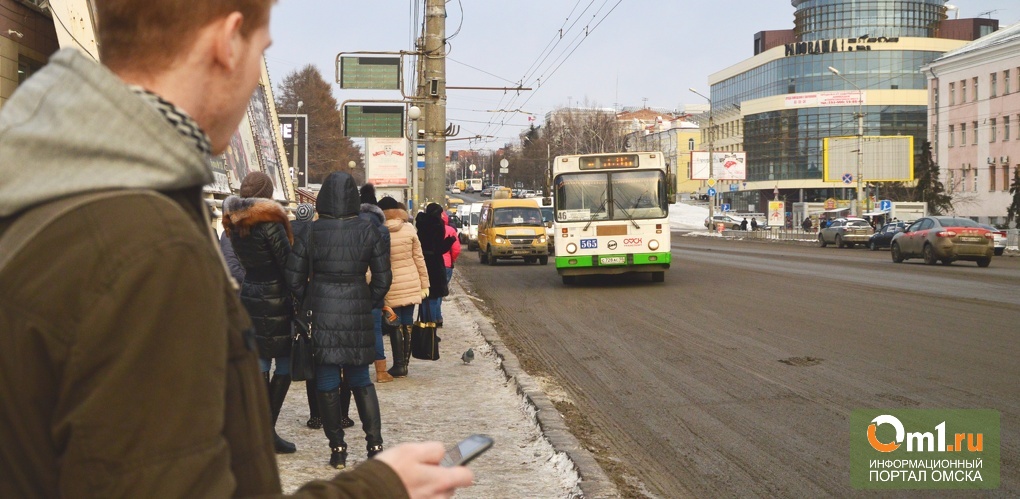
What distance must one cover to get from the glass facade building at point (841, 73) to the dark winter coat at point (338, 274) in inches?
3728

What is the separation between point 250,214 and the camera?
6.96 meters

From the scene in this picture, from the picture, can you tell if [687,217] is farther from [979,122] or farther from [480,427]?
[480,427]

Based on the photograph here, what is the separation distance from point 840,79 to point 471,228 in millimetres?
61222

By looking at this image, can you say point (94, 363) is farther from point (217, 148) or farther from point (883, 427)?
point (883, 427)

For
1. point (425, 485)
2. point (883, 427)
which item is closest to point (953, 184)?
point (883, 427)

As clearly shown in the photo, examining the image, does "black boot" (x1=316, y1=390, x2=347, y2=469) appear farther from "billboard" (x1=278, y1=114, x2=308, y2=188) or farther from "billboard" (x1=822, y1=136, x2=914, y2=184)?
"billboard" (x1=822, y1=136, x2=914, y2=184)

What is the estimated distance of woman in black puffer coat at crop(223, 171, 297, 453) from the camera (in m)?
6.99

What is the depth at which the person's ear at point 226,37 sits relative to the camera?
147cm

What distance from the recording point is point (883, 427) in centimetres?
791

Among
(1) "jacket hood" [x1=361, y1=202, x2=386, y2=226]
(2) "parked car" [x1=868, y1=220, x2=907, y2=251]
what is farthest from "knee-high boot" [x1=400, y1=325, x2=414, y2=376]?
(2) "parked car" [x1=868, y1=220, x2=907, y2=251]

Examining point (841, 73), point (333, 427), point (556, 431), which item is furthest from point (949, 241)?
point (841, 73)

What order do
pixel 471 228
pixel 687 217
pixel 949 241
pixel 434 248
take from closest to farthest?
pixel 434 248 → pixel 949 241 → pixel 471 228 → pixel 687 217

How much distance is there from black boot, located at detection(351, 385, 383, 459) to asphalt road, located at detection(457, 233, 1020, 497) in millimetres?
1466

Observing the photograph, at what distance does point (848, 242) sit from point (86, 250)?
52.6 metres
